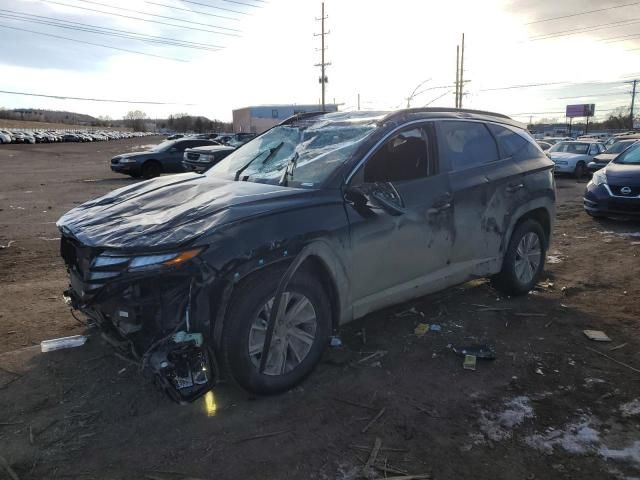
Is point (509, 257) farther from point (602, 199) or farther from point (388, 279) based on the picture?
point (602, 199)

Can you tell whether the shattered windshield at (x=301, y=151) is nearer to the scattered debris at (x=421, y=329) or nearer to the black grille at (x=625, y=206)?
the scattered debris at (x=421, y=329)

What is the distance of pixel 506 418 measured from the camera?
323cm

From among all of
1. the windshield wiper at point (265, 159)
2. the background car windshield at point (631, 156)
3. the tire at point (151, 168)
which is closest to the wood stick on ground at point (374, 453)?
the windshield wiper at point (265, 159)

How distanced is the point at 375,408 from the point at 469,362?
1.03 metres

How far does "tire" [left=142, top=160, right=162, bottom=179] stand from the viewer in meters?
18.9

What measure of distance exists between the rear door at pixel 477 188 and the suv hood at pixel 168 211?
64.4 inches

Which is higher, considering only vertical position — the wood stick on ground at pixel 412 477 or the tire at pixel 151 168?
the tire at pixel 151 168

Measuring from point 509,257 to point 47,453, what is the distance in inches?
169

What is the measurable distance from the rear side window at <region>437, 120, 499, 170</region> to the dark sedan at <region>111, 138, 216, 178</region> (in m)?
15.8

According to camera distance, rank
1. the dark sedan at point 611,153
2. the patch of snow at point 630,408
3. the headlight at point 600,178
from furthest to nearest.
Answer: the dark sedan at point 611,153 → the headlight at point 600,178 → the patch of snow at point 630,408

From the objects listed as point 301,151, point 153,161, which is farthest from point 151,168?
point 301,151

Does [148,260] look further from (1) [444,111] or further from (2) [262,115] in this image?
(2) [262,115]

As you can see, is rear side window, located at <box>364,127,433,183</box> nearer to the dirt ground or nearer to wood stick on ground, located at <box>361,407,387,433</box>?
the dirt ground

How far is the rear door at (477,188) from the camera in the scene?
455cm
